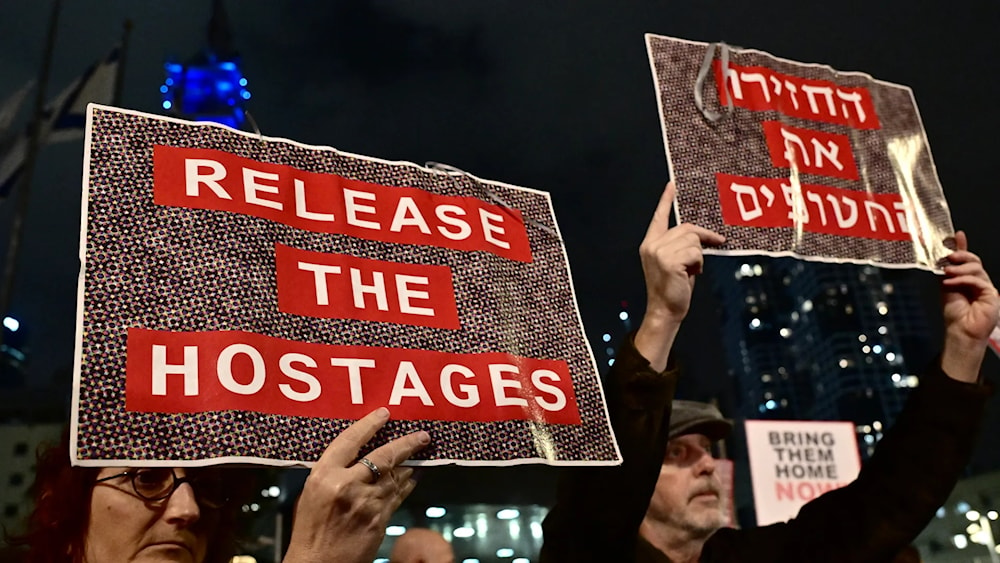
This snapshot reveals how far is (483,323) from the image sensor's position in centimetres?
177

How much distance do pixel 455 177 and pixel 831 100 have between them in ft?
4.65

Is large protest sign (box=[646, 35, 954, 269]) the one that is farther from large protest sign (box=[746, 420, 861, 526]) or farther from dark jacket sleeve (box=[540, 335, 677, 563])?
large protest sign (box=[746, 420, 861, 526])

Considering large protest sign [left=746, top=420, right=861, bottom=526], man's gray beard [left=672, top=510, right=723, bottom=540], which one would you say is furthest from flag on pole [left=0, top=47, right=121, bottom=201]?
large protest sign [left=746, top=420, right=861, bottom=526]

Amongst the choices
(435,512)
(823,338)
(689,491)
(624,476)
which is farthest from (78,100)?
(823,338)

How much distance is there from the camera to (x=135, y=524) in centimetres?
153

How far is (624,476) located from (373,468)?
0.69 metres

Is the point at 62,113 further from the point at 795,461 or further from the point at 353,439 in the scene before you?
the point at 795,461

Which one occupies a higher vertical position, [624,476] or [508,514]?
[508,514]

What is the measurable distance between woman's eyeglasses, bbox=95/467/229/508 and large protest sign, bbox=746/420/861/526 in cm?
457

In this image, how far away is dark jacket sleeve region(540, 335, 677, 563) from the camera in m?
1.86

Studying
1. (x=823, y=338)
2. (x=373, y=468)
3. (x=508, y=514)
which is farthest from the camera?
(x=823, y=338)

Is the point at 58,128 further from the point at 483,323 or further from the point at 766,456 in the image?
the point at 766,456

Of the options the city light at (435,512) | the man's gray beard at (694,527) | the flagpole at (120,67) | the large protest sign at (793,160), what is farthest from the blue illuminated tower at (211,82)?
the man's gray beard at (694,527)

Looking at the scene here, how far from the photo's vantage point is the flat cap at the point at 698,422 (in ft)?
8.22
